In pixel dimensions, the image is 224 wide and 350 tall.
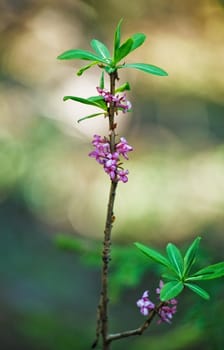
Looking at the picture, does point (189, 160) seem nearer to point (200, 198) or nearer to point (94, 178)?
point (200, 198)

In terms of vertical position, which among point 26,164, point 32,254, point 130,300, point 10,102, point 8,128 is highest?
point 10,102

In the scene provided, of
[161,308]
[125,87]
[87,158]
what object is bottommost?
[161,308]

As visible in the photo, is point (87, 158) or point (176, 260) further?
point (87, 158)

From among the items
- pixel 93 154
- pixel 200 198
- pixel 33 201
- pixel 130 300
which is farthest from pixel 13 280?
pixel 93 154

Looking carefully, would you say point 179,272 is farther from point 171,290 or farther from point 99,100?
point 99,100

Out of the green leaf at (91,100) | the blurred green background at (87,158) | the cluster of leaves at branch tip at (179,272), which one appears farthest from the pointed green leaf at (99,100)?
the blurred green background at (87,158)

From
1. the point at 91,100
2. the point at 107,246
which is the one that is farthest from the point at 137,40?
the point at 107,246

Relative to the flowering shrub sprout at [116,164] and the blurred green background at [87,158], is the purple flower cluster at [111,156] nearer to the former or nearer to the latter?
the flowering shrub sprout at [116,164]
